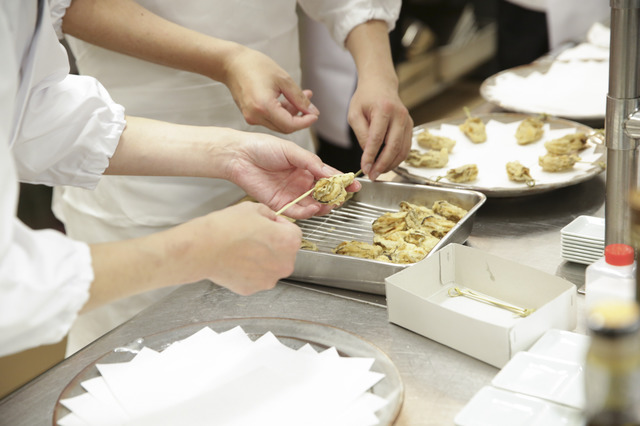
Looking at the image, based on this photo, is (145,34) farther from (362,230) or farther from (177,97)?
(362,230)

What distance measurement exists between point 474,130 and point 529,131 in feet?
0.49

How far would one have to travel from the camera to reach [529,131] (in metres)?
1.94

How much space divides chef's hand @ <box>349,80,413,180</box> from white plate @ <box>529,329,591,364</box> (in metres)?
0.71

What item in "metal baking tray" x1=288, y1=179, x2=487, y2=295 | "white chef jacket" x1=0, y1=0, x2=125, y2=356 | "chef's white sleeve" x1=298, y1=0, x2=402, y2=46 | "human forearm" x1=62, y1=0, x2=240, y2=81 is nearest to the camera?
"white chef jacket" x1=0, y1=0, x2=125, y2=356

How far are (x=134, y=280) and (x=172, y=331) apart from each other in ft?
0.89

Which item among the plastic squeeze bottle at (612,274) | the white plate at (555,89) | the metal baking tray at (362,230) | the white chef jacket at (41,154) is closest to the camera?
the white chef jacket at (41,154)

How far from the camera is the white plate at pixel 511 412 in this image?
93 centimetres

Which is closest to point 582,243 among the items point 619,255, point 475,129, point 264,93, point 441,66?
point 619,255

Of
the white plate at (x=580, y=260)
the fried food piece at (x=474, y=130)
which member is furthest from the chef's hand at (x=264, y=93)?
the white plate at (x=580, y=260)

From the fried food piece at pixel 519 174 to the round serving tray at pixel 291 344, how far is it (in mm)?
719

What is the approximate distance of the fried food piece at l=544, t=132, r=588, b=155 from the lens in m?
1.81

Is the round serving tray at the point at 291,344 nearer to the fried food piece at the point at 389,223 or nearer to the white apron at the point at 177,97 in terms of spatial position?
the fried food piece at the point at 389,223

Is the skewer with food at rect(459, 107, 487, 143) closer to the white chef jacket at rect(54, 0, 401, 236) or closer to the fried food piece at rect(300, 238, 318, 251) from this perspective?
the white chef jacket at rect(54, 0, 401, 236)

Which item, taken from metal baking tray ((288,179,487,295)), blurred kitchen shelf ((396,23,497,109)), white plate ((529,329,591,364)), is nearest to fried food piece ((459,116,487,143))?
metal baking tray ((288,179,487,295))
